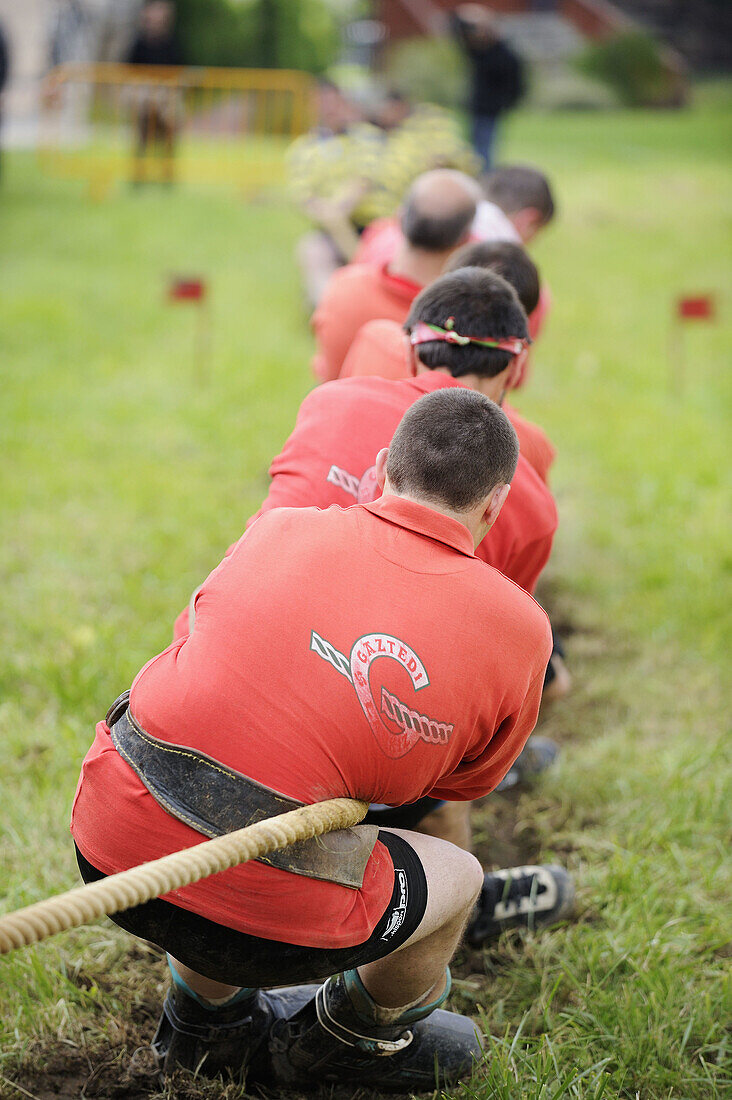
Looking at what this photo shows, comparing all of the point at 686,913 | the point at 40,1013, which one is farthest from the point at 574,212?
the point at 40,1013

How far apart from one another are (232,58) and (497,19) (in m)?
9.53

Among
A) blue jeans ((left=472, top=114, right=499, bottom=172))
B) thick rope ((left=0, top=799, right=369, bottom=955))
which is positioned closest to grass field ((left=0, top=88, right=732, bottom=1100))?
thick rope ((left=0, top=799, right=369, bottom=955))

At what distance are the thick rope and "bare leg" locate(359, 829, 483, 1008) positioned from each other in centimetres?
38

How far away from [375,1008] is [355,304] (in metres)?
2.53

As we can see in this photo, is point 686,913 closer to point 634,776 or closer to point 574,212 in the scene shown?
point 634,776

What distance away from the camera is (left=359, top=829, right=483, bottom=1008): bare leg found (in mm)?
1995

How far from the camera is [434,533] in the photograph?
1.87 meters

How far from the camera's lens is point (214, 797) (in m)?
1.74

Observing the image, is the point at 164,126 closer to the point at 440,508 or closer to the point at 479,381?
the point at 479,381

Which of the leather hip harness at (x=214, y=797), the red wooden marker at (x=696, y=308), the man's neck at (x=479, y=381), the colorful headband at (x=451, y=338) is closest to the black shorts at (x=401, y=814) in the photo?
the leather hip harness at (x=214, y=797)

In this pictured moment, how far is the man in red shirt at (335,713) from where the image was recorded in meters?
1.75

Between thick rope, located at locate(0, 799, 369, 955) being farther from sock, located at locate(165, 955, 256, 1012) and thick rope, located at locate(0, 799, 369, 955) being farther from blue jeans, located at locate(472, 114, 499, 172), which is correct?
blue jeans, located at locate(472, 114, 499, 172)

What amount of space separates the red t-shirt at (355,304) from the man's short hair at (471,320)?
112cm

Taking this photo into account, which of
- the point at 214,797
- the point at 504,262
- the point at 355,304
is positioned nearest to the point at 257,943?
the point at 214,797
